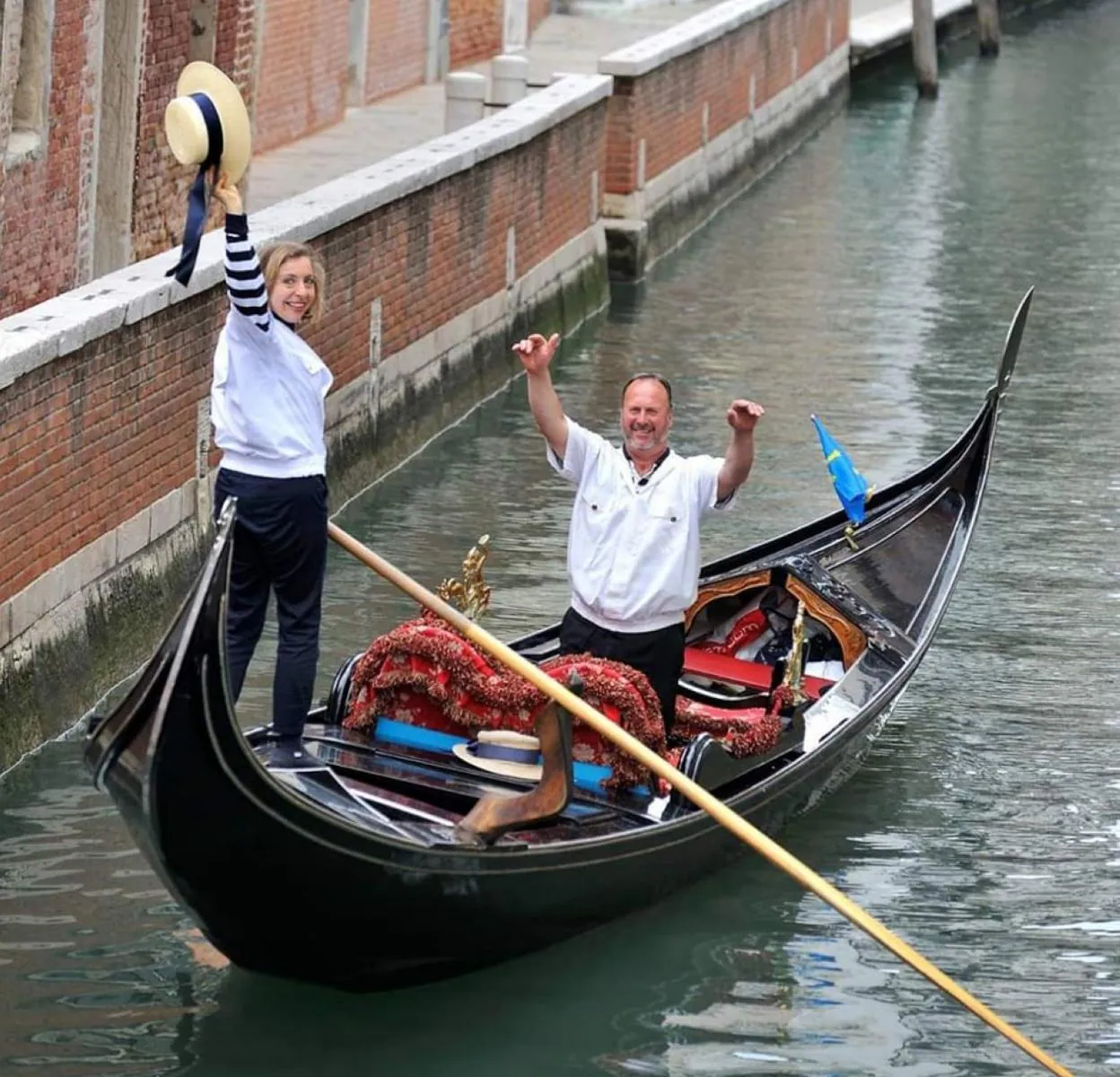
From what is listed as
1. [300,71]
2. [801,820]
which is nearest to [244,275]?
[801,820]

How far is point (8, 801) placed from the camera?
633 centimetres

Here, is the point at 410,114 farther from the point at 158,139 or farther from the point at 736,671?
the point at 736,671

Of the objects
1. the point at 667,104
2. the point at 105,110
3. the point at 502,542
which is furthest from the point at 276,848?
the point at 667,104

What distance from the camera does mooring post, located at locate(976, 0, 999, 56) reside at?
82.3 feet

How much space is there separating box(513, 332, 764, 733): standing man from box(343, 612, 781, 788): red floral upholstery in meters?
0.16

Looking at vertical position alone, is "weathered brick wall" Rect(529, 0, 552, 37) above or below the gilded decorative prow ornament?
below

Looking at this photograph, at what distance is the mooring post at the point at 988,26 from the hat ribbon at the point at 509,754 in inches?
805

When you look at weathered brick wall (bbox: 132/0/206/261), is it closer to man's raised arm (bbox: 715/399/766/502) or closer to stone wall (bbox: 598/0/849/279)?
stone wall (bbox: 598/0/849/279)

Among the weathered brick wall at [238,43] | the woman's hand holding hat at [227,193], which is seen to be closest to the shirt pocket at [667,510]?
the woman's hand holding hat at [227,193]

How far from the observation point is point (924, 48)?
22.1 m

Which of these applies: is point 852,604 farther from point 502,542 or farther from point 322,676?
point 502,542

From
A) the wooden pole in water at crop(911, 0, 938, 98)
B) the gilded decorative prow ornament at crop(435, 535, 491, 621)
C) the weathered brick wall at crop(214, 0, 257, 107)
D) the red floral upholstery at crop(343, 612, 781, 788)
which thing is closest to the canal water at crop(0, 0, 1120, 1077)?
the red floral upholstery at crop(343, 612, 781, 788)

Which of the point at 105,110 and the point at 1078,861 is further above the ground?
the point at 105,110

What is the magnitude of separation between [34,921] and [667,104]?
33.5 ft
